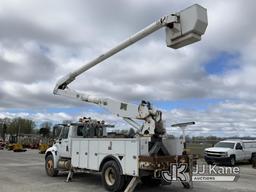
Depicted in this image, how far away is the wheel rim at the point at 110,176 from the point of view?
13.6m

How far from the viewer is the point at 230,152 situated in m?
28.0

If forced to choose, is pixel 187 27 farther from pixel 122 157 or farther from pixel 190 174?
pixel 190 174

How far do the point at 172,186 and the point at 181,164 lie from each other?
216cm

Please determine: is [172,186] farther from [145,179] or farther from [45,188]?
[45,188]

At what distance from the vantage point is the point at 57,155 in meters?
17.7

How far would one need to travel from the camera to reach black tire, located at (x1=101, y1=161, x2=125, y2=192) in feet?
43.6

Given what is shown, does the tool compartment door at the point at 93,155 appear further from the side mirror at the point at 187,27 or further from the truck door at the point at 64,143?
the side mirror at the point at 187,27

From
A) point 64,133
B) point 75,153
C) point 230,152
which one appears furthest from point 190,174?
point 230,152

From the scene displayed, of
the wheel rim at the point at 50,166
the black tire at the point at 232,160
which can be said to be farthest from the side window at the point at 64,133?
the black tire at the point at 232,160

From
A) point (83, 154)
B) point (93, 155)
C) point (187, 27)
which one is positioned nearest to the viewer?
point (187, 27)

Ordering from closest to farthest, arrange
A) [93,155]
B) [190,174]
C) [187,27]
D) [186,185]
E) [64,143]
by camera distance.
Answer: [187,27] < [190,174] < [186,185] < [93,155] < [64,143]

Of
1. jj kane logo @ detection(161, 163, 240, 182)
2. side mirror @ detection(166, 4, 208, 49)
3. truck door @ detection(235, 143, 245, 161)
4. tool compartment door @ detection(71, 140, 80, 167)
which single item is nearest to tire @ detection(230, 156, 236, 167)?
truck door @ detection(235, 143, 245, 161)

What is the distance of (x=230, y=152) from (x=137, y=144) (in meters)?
16.8

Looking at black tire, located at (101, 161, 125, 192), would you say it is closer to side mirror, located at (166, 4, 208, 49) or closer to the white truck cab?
the white truck cab
